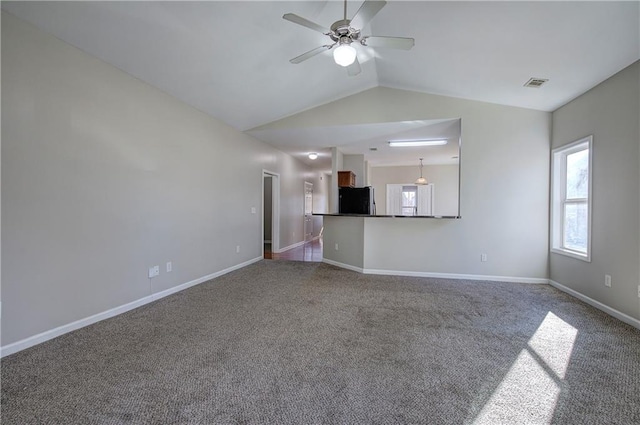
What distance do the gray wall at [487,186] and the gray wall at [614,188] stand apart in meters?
0.66

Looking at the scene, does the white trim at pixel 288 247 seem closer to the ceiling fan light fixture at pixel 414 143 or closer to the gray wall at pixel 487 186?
the gray wall at pixel 487 186

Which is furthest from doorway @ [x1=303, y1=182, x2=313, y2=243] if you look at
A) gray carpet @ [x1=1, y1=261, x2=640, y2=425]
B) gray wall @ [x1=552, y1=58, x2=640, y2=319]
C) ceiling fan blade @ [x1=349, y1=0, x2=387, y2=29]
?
ceiling fan blade @ [x1=349, y1=0, x2=387, y2=29]

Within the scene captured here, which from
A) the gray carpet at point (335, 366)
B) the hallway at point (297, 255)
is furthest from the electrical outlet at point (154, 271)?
the hallway at point (297, 255)

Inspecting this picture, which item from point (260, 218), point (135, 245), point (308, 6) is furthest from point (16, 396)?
point (260, 218)

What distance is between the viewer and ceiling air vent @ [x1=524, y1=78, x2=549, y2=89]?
338 centimetres

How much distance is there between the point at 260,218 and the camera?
596 centimetres

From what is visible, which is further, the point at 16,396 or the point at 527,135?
the point at 527,135

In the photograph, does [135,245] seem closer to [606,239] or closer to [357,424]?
[357,424]

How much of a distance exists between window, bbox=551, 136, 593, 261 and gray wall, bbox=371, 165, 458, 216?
4661mm

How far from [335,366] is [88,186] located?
2.69 m

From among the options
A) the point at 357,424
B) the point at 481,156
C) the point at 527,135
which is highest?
the point at 527,135

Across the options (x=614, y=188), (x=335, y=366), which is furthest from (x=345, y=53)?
(x=614, y=188)

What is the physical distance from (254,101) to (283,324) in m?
3.07

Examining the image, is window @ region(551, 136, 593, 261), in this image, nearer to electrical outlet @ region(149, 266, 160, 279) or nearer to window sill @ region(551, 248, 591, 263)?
window sill @ region(551, 248, 591, 263)
